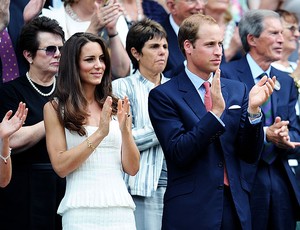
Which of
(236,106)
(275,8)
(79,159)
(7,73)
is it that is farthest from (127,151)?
(275,8)

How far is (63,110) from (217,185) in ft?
3.93

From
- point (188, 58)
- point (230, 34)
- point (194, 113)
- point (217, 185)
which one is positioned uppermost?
point (230, 34)

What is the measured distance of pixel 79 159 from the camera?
226 inches

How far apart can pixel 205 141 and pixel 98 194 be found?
2.68ft

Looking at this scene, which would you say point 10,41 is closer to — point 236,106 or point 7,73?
point 7,73

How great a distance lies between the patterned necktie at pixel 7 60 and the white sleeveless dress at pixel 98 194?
1280mm

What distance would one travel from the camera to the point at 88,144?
226 inches

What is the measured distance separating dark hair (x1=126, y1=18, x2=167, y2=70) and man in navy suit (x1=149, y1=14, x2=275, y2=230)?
84cm

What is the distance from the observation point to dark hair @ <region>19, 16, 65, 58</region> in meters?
6.71

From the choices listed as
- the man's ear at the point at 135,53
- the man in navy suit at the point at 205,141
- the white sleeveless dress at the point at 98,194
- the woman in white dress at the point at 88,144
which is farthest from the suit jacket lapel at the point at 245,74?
the white sleeveless dress at the point at 98,194

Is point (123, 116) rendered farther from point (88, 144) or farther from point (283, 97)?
point (283, 97)

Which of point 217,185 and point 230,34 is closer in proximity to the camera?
point 217,185

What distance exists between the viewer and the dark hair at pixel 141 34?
7066 millimetres

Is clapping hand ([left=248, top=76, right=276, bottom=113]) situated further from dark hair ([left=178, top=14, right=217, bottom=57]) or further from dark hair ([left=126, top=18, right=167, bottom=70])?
dark hair ([left=126, top=18, right=167, bottom=70])
